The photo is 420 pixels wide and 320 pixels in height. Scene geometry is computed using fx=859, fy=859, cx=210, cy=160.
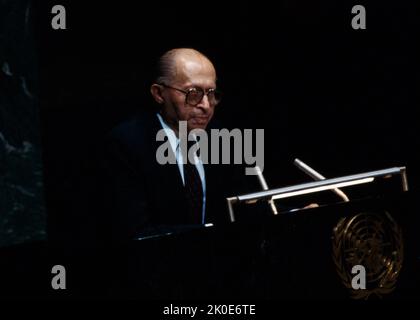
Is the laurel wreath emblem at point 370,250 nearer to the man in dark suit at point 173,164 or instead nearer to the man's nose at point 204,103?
the man in dark suit at point 173,164

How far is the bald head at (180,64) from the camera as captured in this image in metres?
4.25

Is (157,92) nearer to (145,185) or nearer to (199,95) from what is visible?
(199,95)

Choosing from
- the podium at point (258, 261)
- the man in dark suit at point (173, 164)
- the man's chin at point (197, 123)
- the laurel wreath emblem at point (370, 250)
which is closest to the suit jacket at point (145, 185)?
the man in dark suit at point (173, 164)

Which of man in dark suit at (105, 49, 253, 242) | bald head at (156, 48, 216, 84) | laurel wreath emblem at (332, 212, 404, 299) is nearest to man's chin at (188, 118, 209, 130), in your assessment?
man in dark suit at (105, 49, 253, 242)

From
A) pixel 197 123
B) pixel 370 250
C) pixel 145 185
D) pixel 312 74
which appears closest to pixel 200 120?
pixel 197 123

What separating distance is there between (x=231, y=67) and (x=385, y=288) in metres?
2.48

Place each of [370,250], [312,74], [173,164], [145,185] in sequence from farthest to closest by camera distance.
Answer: [312,74] < [173,164] < [145,185] < [370,250]

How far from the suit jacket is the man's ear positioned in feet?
0.28

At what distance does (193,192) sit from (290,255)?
116 cm

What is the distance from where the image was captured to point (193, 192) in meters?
4.19

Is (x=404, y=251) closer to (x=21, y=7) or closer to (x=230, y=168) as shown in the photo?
(x=230, y=168)

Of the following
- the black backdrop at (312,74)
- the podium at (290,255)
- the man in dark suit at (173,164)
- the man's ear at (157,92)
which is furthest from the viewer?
the black backdrop at (312,74)

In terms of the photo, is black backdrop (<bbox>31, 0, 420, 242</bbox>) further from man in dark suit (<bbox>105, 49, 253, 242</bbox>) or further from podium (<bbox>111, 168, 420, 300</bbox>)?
podium (<bbox>111, 168, 420, 300</bbox>)

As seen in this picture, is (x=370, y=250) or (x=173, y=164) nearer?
(x=370, y=250)
